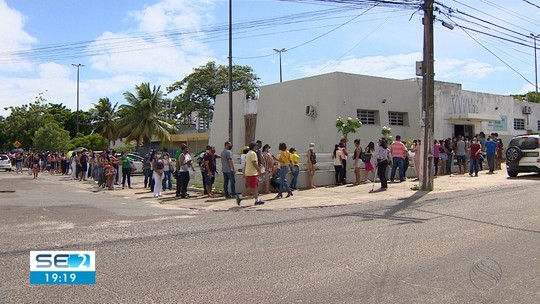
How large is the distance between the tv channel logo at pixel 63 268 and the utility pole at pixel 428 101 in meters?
11.5

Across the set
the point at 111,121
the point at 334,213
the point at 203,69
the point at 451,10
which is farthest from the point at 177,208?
the point at 111,121

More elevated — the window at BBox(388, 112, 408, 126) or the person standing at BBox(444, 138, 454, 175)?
the window at BBox(388, 112, 408, 126)

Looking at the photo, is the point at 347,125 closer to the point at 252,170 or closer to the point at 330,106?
the point at 330,106

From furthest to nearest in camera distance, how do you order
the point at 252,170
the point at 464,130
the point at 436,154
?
the point at 464,130 < the point at 436,154 < the point at 252,170

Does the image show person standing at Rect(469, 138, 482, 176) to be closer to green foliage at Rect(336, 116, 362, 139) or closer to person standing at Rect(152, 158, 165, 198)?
green foliage at Rect(336, 116, 362, 139)

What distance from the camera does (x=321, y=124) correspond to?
79.3 feet

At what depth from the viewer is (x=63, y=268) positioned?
5.64 m

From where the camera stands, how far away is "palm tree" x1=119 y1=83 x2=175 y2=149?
145 feet

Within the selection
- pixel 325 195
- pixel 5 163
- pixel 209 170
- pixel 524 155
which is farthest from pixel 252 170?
pixel 5 163

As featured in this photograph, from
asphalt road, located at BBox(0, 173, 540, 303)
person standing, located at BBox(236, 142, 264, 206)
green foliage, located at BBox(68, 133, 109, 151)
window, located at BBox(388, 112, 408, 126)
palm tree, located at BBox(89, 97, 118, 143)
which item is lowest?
asphalt road, located at BBox(0, 173, 540, 303)

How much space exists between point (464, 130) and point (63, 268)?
26790mm

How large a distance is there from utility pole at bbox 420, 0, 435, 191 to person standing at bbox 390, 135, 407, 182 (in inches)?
93.5

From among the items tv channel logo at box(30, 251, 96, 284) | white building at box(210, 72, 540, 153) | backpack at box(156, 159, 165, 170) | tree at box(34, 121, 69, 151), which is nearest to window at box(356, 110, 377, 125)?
white building at box(210, 72, 540, 153)

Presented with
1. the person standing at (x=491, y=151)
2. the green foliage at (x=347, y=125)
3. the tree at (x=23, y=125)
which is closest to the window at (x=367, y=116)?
the green foliage at (x=347, y=125)
